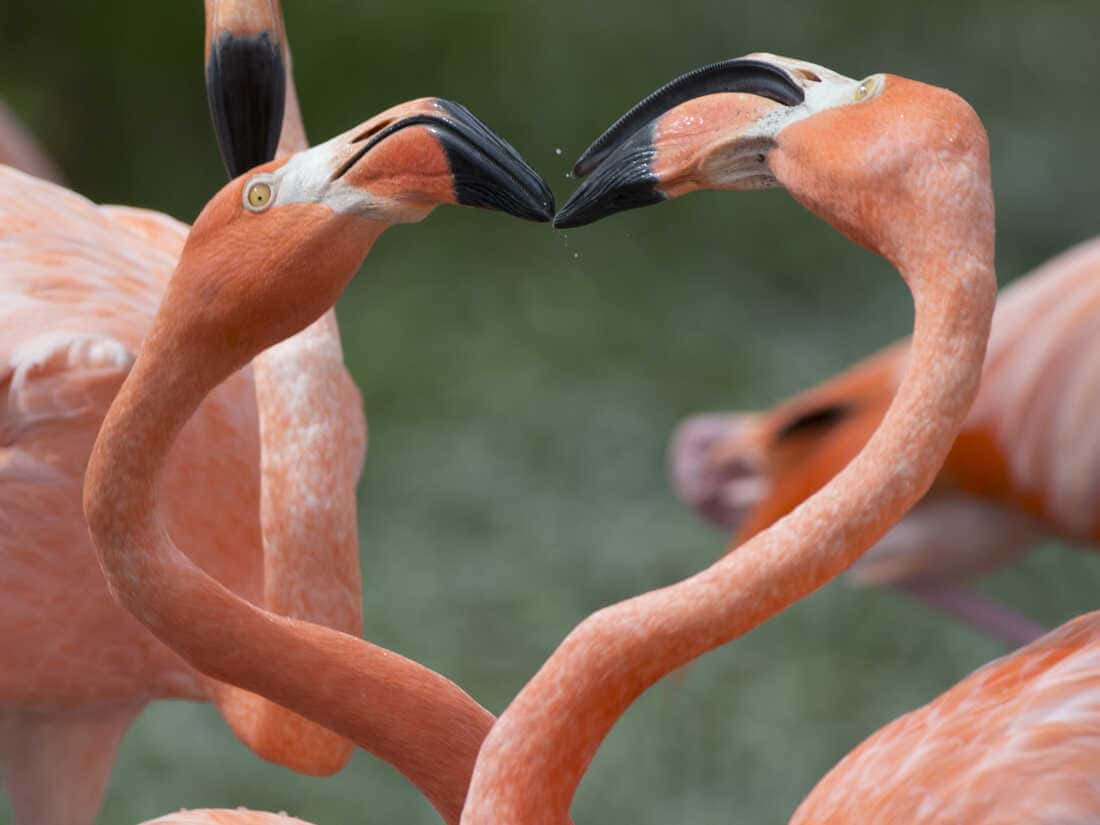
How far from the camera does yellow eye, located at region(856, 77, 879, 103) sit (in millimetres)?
1423

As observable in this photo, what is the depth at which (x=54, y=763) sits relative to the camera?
6.82ft

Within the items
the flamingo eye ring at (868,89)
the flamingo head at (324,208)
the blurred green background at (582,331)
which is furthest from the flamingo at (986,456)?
the flamingo head at (324,208)

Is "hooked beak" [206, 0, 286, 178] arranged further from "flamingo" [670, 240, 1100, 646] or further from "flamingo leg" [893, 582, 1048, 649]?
"flamingo leg" [893, 582, 1048, 649]

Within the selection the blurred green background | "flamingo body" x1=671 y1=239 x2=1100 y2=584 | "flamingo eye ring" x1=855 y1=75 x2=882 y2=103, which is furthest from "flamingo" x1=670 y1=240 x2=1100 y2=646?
"flamingo eye ring" x1=855 y1=75 x2=882 y2=103


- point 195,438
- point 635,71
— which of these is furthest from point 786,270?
point 195,438

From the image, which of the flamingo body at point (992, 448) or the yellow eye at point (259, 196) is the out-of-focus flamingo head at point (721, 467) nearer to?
the flamingo body at point (992, 448)

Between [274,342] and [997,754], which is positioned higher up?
[274,342]

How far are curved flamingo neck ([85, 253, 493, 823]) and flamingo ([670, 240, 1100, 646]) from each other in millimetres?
1757

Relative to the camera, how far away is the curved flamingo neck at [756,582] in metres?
1.37

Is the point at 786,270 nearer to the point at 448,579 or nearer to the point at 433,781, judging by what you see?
the point at 448,579

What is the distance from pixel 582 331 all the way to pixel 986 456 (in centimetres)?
213

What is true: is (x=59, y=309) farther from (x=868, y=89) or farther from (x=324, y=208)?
(x=868, y=89)

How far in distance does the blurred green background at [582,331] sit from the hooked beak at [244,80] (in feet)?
5.97

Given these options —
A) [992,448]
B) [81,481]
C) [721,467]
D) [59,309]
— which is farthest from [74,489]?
[721,467]
